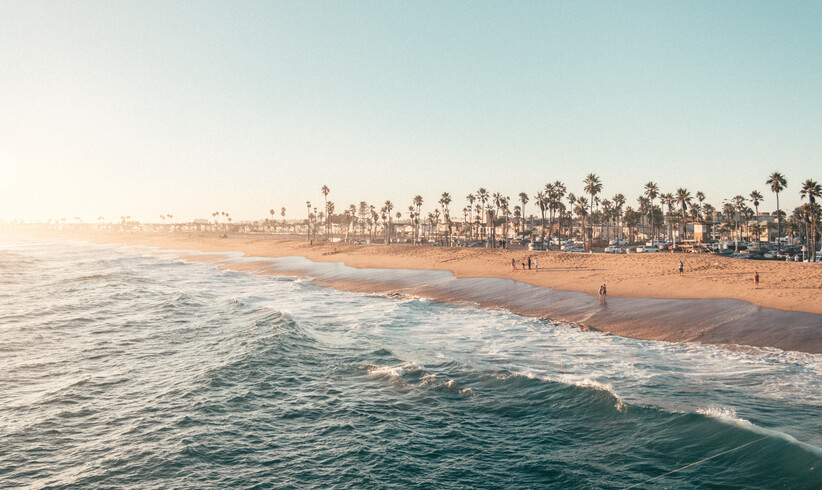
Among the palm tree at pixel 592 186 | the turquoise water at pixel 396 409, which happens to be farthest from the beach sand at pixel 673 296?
the palm tree at pixel 592 186

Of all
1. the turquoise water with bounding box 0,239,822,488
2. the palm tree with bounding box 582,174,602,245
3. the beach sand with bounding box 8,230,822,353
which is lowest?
the turquoise water with bounding box 0,239,822,488

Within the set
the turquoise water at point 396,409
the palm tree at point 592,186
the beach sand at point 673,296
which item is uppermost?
the palm tree at point 592,186

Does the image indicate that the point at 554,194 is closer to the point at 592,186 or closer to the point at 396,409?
the point at 592,186

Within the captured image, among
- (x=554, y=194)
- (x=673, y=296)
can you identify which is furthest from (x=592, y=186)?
(x=673, y=296)

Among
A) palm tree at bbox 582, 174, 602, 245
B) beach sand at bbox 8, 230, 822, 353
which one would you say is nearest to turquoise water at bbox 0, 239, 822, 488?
beach sand at bbox 8, 230, 822, 353

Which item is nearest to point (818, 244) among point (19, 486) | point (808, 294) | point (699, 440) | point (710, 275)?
point (710, 275)

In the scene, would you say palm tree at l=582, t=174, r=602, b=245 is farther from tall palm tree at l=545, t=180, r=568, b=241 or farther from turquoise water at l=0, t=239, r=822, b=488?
turquoise water at l=0, t=239, r=822, b=488

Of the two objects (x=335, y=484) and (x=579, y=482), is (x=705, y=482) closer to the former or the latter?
(x=579, y=482)

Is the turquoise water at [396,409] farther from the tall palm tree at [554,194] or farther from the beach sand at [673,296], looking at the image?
the tall palm tree at [554,194]
